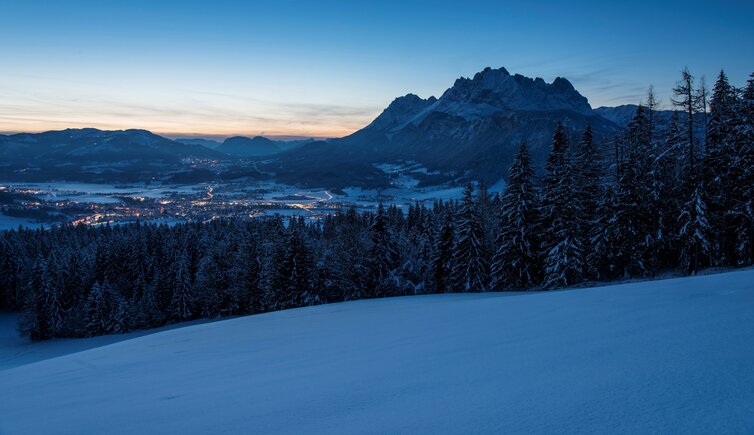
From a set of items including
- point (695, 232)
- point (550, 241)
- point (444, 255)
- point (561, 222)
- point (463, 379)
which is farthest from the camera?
point (444, 255)

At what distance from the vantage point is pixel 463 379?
6.27 metres

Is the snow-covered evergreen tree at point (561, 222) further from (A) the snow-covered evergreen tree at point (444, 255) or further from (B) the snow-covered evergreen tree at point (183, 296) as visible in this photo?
(B) the snow-covered evergreen tree at point (183, 296)

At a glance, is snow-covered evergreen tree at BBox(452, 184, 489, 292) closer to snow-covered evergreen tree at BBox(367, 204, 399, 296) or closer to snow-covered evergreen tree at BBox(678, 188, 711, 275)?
snow-covered evergreen tree at BBox(367, 204, 399, 296)

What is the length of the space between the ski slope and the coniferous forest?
16.8 m

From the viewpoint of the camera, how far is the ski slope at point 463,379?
458 centimetres

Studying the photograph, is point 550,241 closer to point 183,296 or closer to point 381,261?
point 381,261

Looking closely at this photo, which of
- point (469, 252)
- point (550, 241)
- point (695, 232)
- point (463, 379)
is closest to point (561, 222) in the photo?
point (550, 241)

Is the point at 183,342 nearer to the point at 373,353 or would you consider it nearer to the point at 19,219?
the point at 373,353

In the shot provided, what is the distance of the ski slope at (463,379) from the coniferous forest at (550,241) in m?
16.8

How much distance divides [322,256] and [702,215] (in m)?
31.4

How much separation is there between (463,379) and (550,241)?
2732cm

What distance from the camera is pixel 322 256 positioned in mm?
42188

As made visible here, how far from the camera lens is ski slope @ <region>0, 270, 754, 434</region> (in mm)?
4578

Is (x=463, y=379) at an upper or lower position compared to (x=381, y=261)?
upper
